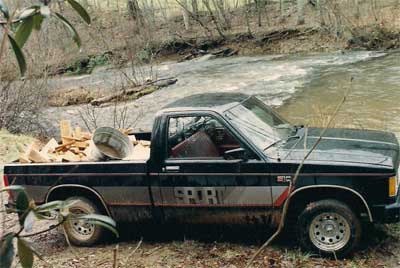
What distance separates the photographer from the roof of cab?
6184mm

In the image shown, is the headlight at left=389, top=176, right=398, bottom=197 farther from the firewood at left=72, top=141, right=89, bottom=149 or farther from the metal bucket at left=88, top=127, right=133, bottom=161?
the firewood at left=72, top=141, right=89, bottom=149

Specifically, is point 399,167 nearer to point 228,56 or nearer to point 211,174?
point 211,174

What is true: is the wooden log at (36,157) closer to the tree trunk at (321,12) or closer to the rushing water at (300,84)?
the rushing water at (300,84)

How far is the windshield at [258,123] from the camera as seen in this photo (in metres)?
5.95

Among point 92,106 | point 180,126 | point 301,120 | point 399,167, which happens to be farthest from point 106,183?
point 92,106

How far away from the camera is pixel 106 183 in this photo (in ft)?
20.6

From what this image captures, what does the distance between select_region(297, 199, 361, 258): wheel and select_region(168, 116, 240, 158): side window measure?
1.11 m

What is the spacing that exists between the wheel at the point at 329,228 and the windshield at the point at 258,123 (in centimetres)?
88

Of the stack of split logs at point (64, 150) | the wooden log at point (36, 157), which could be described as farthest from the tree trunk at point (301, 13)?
the wooden log at point (36, 157)

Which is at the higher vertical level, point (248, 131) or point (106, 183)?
point (248, 131)

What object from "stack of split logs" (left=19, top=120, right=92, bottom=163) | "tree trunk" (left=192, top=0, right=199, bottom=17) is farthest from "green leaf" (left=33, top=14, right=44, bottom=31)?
"tree trunk" (left=192, top=0, right=199, bottom=17)

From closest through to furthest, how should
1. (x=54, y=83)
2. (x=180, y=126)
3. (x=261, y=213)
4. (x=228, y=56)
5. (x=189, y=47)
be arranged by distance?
1. (x=261, y=213)
2. (x=180, y=126)
3. (x=54, y=83)
4. (x=228, y=56)
5. (x=189, y=47)

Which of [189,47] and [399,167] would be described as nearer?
[399,167]

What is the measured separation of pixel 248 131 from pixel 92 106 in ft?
45.7
